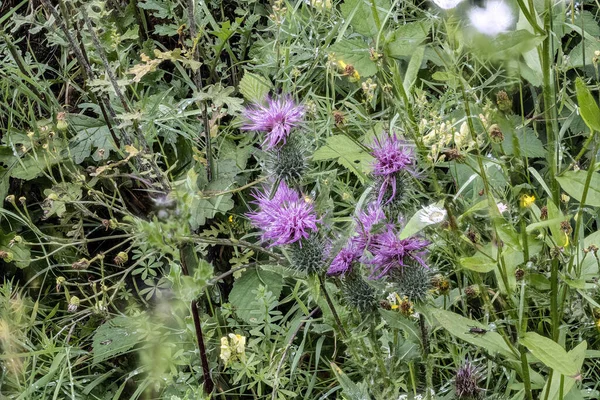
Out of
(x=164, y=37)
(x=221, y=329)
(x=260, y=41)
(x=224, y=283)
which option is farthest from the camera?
(x=164, y=37)

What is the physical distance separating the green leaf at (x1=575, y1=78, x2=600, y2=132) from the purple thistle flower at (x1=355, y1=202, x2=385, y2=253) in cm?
42

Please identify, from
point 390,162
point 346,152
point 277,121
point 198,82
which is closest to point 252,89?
point 198,82

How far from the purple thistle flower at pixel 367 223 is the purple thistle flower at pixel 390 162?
0.06m

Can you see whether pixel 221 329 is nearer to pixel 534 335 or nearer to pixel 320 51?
pixel 320 51

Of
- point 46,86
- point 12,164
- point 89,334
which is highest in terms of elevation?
point 46,86

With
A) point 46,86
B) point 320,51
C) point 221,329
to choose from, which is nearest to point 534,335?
point 221,329

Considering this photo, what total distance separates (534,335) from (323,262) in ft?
1.31

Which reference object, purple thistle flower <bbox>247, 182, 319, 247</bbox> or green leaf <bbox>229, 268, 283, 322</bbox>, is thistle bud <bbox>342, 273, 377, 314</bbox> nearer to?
purple thistle flower <bbox>247, 182, 319, 247</bbox>

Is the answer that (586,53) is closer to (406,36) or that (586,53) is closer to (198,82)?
(406,36)

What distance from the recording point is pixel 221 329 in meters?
2.14

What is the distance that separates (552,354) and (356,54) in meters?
1.22

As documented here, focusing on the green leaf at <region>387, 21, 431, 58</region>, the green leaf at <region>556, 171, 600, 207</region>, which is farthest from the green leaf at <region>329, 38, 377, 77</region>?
the green leaf at <region>556, 171, 600, 207</region>

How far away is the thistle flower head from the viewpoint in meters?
1.35

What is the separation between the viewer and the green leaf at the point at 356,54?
7.04 feet
